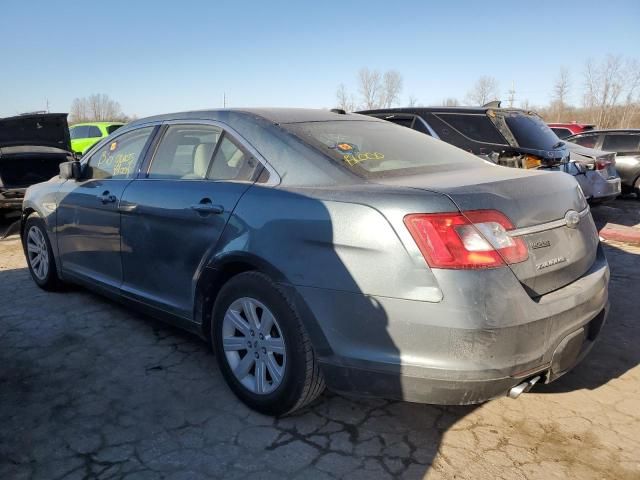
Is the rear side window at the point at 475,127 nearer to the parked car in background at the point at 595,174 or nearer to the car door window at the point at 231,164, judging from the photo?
the parked car in background at the point at 595,174

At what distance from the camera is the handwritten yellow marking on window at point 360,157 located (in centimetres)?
275

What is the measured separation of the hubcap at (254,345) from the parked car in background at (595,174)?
552 centimetres

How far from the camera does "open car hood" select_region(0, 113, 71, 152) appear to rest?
295 inches

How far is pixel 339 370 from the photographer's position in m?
2.42

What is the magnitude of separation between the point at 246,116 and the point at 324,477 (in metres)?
1.98

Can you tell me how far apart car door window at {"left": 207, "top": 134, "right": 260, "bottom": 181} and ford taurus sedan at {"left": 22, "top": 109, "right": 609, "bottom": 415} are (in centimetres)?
1

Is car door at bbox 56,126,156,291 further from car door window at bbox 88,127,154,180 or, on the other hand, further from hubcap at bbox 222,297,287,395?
hubcap at bbox 222,297,287,395

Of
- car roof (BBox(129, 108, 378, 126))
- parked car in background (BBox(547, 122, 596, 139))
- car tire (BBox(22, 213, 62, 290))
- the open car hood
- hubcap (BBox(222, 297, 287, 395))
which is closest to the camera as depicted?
hubcap (BBox(222, 297, 287, 395))

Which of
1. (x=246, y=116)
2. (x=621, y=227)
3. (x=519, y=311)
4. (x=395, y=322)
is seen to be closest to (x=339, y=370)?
(x=395, y=322)

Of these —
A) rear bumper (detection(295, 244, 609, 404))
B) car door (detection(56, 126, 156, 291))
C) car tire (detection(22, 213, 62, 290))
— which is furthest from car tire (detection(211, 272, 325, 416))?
car tire (detection(22, 213, 62, 290))

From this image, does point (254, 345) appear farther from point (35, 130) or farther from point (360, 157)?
point (35, 130)

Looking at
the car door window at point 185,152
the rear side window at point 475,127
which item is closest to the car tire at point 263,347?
the car door window at point 185,152

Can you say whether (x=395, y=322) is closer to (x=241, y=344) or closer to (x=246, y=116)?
(x=241, y=344)

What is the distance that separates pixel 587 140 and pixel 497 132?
21.8 ft
